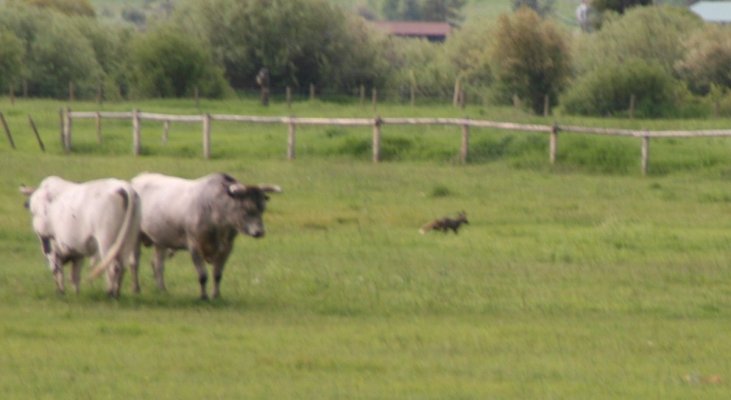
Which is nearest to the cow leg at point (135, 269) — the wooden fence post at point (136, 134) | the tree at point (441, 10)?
the wooden fence post at point (136, 134)

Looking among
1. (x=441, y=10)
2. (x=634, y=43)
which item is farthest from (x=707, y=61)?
(x=441, y=10)

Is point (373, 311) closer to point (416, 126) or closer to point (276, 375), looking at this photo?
point (276, 375)

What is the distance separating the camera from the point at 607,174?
34406 millimetres

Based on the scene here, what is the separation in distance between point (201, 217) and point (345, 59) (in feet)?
182

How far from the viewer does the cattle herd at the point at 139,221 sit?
16.0 m

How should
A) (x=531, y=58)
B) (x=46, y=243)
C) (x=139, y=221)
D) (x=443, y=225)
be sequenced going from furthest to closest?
1. (x=531, y=58)
2. (x=443, y=225)
3. (x=46, y=243)
4. (x=139, y=221)

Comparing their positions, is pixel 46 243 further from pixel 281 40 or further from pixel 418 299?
pixel 281 40

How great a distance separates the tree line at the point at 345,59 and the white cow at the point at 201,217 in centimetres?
3654

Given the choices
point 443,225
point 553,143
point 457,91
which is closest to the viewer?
point 443,225

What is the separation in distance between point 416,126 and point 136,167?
9679 millimetres

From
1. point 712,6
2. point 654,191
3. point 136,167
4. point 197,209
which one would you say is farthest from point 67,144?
point 712,6

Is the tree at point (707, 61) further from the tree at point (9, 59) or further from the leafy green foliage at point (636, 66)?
the tree at point (9, 59)

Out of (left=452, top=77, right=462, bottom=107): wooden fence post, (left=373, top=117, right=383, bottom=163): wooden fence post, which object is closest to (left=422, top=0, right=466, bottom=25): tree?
(left=452, top=77, right=462, bottom=107): wooden fence post

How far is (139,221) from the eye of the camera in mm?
16234
